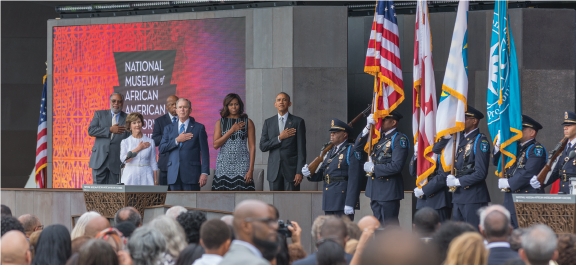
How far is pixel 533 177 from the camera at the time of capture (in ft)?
22.7

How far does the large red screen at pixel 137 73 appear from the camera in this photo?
11.2m

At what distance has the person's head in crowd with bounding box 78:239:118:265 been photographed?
Answer: 342cm

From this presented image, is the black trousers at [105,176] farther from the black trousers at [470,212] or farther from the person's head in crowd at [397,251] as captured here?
the person's head in crowd at [397,251]

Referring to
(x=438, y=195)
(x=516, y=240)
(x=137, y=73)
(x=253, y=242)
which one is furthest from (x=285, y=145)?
(x=253, y=242)

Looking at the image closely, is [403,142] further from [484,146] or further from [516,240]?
[516,240]

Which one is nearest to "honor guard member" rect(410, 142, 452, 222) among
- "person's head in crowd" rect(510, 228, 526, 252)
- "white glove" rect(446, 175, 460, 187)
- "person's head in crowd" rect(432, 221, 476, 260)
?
"white glove" rect(446, 175, 460, 187)

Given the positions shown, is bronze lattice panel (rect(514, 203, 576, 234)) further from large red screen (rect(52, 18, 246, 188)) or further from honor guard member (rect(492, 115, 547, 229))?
large red screen (rect(52, 18, 246, 188))

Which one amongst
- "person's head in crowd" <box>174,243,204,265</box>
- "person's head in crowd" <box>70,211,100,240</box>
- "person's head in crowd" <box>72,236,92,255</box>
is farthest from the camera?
"person's head in crowd" <box>70,211,100,240</box>

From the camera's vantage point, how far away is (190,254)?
386 centimetres

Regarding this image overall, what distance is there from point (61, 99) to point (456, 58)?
685 cm

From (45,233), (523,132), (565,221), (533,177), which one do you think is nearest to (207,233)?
(45,233)

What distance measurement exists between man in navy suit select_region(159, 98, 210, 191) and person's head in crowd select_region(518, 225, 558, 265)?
18.1ft

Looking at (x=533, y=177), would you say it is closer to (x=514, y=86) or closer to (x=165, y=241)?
(x=514, y=86)

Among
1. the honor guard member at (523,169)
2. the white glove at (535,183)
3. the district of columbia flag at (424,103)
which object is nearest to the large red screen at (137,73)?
the district of columbia flag at (424,103)
